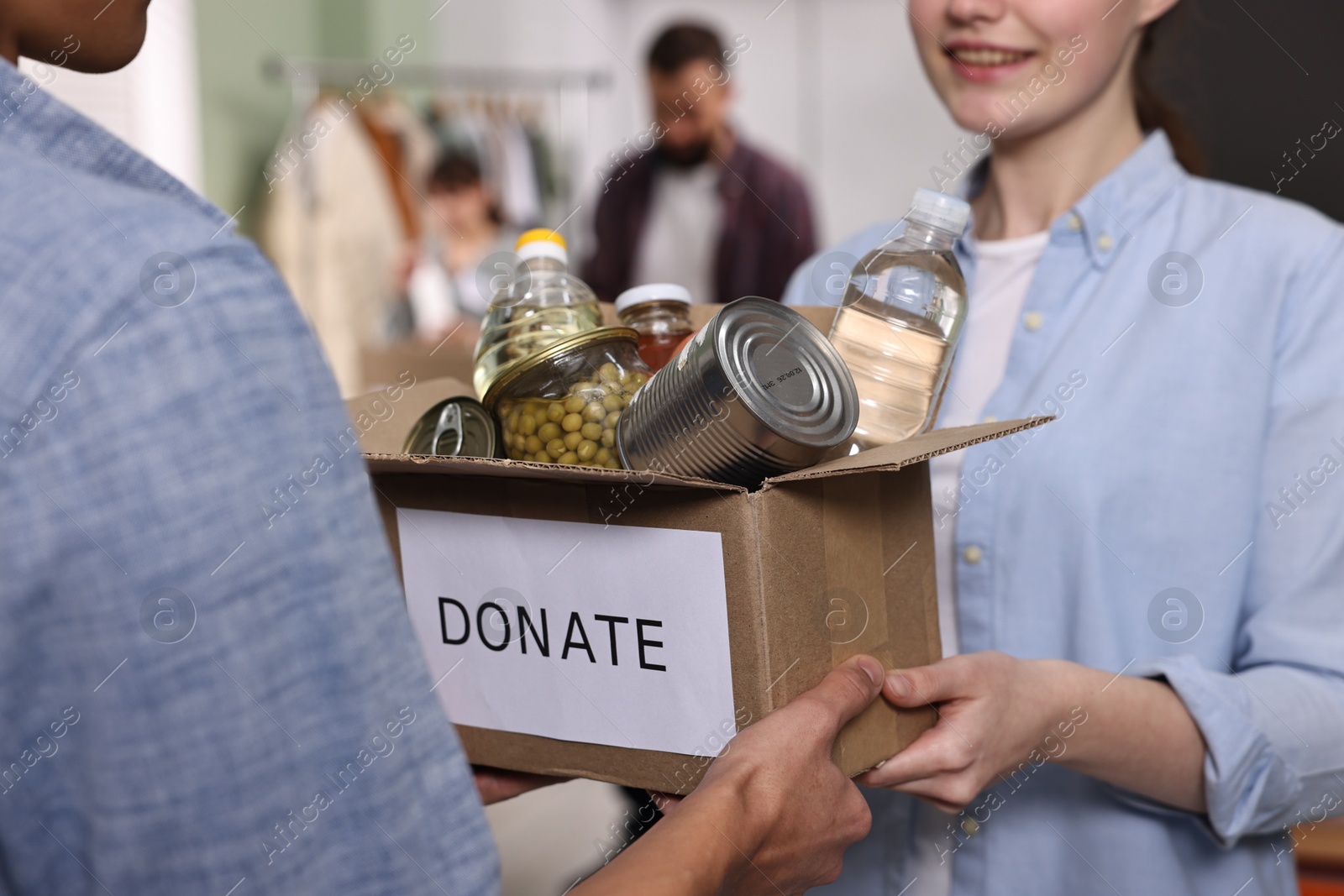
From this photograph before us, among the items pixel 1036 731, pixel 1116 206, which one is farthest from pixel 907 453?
pixel 1116 206

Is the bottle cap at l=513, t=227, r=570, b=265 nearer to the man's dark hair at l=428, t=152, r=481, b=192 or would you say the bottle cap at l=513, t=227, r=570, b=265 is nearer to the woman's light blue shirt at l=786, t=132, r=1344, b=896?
the woman's light blue shirt at l=786, t=132, r=1344, b=896

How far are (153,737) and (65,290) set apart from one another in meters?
0.16

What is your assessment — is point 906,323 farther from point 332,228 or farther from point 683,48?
point 332,228

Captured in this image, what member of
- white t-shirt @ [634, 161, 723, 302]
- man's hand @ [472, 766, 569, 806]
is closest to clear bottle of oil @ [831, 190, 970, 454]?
man's hand @ [472, 766, 569, 806]

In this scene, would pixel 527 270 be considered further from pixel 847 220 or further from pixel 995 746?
pixel 847 220

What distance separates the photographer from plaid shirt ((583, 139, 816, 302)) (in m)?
3.13

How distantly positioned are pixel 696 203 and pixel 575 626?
8.78 ft

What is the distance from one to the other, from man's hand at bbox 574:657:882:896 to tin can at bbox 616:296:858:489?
150 mm

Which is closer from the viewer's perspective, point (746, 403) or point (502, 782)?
point (746, 403)

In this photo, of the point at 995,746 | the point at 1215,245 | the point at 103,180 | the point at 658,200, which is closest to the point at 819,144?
the point at 658,200

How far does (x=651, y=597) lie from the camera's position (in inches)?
27.8

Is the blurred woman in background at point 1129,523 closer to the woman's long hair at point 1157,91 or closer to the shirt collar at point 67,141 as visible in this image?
the woman's long hair at point 1157,91

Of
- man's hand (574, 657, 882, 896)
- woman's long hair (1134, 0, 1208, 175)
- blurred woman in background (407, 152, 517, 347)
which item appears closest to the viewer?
man's hand (574, 657, 882, 896)

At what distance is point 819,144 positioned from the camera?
521 centimetres
